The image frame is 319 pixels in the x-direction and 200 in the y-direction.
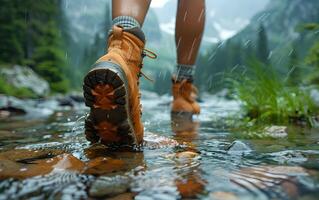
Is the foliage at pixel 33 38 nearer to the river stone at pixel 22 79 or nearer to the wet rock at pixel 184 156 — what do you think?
the river stone at pixel 22 79

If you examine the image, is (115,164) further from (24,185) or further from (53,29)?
(53,29)

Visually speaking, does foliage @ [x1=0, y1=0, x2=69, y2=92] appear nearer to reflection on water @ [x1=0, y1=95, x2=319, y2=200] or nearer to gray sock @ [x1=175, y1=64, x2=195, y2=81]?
gray sock @ [x1=175, y1=64, x2=195, y2=81]

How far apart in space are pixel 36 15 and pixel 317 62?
107 feet

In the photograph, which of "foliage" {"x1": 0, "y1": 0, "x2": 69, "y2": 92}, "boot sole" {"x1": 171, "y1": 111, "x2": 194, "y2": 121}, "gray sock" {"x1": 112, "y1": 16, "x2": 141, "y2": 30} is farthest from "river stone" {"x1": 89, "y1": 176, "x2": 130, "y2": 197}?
"foliage" {"x1": 0, "y1": 0, "x2": 69, "y2": 92}

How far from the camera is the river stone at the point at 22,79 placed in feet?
74.9

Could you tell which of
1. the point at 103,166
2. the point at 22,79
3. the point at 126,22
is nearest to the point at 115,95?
the point at 103,166

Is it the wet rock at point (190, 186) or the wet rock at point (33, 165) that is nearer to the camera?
the wet rock at point (190, 186)

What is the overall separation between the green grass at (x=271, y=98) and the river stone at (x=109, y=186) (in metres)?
2.19

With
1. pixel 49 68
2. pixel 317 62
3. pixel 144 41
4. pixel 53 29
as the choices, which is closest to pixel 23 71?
pixel 49 68

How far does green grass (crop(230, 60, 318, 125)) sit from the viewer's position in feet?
10.3

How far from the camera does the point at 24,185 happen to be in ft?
3.45

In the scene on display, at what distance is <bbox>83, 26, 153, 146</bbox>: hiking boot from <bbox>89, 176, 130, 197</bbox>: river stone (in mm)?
433

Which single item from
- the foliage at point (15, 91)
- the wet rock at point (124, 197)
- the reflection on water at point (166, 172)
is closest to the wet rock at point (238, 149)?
the reflection on water at point (166, 172)

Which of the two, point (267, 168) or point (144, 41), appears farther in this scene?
point (144, 41)
